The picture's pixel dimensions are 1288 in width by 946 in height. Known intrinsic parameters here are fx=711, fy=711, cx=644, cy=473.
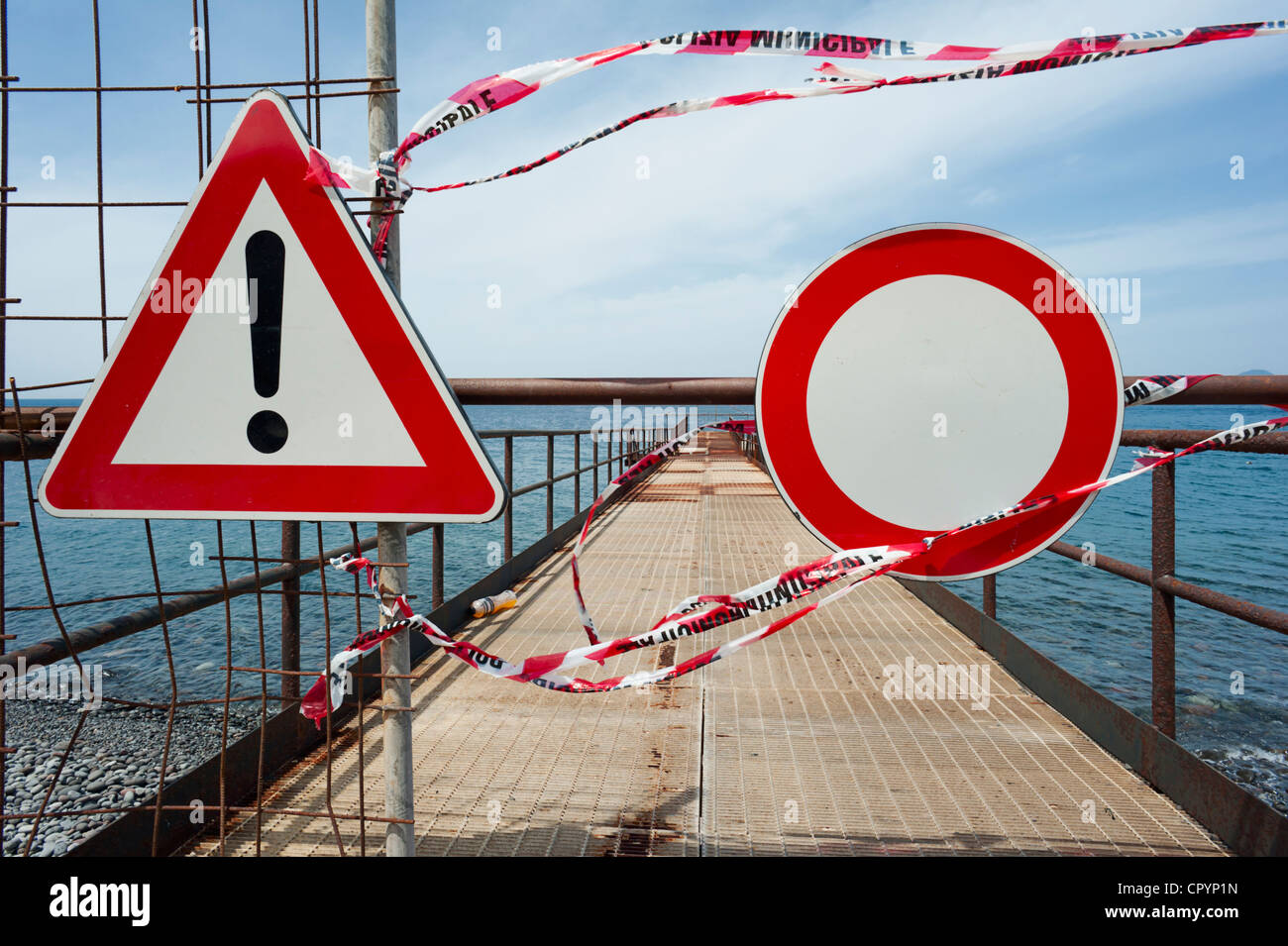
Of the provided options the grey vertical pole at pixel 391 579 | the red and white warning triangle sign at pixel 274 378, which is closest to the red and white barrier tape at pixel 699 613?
the grey vertical pole at pixel 391 579

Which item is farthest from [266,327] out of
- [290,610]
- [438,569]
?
[438,569]

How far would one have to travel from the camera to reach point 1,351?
184 cm

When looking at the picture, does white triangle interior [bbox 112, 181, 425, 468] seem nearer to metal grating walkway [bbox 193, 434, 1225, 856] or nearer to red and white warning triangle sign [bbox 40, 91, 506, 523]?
red and white warning triangle sign [bbox 40, 91, 506, 523]

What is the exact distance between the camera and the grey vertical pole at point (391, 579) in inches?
58.1

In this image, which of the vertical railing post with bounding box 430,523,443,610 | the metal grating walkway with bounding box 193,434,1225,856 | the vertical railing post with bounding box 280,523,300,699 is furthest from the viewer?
the vertical railing post with bounding box 430,523,443,610

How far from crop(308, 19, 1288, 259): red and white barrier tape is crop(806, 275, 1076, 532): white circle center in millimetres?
438

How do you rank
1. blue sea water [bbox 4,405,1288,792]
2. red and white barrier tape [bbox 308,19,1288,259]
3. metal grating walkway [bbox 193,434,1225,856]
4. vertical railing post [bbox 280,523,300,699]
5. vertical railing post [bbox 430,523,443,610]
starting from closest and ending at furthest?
red and white barrier tape [bbox 308,19,1288,259] < metal grating walkway [bbox 193,434,1225,856] < vertical railing post [bbox 280,523,300,699] < vertical railing post [bbox 430,523,443,610] < blue sea water [bbox 4,405,1288,792]

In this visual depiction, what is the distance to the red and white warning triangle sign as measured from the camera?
1.42m

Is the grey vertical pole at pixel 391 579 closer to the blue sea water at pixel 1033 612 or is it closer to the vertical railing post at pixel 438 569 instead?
the blue sea water at pixel 1033 612

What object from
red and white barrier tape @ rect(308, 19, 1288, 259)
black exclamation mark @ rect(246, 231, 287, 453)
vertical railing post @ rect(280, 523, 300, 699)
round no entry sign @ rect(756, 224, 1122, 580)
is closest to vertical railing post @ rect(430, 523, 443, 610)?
vertical railing post @ rect(280, 523, 300, 699)

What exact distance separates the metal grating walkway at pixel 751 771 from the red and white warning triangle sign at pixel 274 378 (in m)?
1.19

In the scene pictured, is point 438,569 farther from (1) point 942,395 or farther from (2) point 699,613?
(1) point 942,395

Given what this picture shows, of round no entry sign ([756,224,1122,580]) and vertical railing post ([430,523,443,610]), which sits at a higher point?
round no entry sign ([756,224,1122,580])
